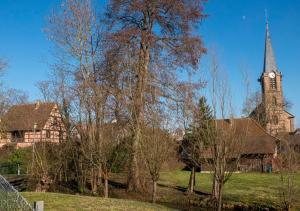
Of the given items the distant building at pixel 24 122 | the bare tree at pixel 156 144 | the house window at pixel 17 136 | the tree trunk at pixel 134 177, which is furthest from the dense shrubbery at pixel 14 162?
the bare tree at pixel 156 144

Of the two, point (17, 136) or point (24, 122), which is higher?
point (24, 122)

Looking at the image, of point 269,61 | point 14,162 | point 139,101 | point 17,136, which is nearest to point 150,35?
point 139,101

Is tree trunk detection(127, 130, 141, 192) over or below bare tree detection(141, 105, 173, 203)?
below

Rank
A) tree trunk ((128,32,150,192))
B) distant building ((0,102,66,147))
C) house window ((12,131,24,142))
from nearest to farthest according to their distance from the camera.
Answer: tree trunk ((128,32,150,192)) → distant building ((0,102,66,147)) → house window ((12,131,24,142))

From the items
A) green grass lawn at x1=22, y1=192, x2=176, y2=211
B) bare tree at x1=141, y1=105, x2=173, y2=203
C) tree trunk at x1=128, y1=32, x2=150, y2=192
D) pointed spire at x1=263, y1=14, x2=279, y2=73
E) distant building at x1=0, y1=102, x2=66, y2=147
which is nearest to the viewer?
green grass lawn at x1=22, y1=192, x2=176, y2=211

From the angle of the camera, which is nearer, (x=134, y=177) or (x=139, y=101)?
(x=139, y=101)

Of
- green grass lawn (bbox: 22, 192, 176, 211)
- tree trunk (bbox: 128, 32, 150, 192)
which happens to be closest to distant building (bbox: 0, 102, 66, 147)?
tree trunk (bbox: 128, 32, 150, 192)

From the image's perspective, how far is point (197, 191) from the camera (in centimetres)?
2216

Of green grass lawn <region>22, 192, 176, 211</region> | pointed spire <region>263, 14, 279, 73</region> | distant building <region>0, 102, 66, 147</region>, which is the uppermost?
pointed spire <region>263, 14, 279, 73</region>

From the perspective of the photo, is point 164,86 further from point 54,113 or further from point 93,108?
point 54,113

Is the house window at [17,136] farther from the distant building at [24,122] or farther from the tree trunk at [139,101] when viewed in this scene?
the tree trunk at [139,101]

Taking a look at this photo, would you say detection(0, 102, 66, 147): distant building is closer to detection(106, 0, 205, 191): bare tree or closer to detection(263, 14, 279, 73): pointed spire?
detection(106, 0, 205, 191): bare tree

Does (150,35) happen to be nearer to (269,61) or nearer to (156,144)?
(156,144)

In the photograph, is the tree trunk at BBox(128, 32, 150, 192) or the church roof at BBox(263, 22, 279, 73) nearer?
the tree trunk at BBox(128, 32, 150, 192)
